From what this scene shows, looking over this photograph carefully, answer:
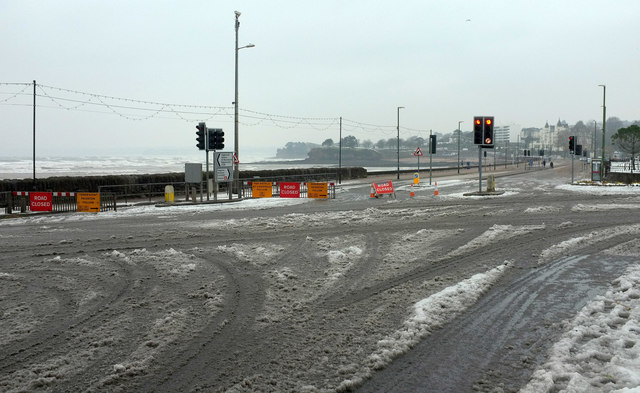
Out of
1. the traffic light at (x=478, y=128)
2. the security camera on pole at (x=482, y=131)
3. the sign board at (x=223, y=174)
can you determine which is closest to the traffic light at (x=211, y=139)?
the sign board at (x=223, y=174)

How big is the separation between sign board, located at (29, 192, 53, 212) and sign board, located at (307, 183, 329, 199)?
519 inches

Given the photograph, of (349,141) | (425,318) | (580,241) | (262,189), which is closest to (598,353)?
(425,318)

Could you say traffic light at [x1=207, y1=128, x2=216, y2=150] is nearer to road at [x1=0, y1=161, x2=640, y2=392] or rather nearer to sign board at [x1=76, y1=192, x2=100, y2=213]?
sign board at [x1=76, y1=192, x2=100, y2=213]

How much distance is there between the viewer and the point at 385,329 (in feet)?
20.7

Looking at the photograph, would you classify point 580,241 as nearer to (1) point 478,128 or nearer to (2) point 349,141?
(1) point 478,128

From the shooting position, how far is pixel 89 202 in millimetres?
23406

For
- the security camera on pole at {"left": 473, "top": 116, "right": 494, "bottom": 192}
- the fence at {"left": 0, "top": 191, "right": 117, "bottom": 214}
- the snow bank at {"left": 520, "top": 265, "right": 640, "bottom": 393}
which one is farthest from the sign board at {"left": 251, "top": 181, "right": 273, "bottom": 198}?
the snow bank at {"left": 520, "top": 265, "right": 640, "bottom": 393}

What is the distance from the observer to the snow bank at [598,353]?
470 centimetres

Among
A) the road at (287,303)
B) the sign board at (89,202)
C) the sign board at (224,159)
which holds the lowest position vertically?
the road at (287,303)

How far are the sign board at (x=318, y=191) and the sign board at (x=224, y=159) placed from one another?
4775 mm

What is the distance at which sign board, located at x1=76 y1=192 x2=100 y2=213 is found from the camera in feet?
76.5

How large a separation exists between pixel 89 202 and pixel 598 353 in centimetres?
2230

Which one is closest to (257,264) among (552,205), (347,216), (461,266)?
(461,266)

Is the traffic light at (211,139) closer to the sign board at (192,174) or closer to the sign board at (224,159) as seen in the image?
the sign board at (224,159)
